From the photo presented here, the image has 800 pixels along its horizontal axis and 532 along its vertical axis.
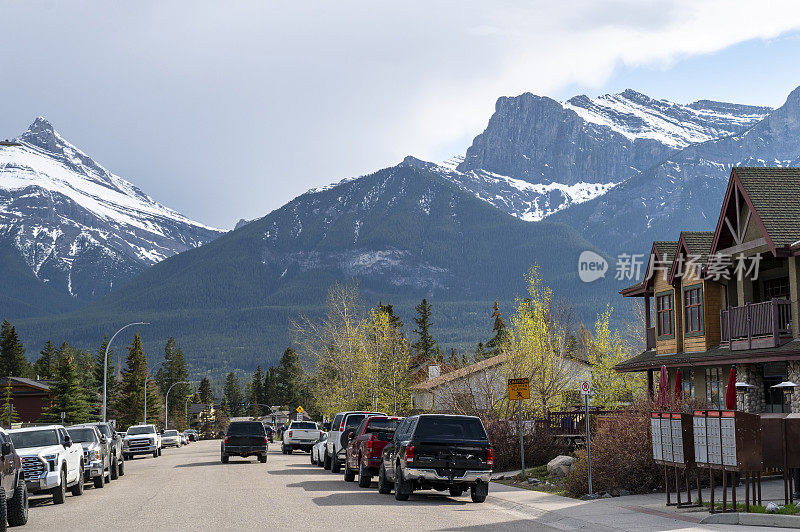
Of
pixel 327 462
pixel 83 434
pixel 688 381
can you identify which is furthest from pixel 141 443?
pixel 688 381

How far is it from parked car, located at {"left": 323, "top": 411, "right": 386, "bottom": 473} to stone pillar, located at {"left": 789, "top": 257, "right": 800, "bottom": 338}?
14049 mm

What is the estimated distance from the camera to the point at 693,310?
36.2 meters

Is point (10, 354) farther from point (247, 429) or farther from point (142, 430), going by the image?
point (247, 429)

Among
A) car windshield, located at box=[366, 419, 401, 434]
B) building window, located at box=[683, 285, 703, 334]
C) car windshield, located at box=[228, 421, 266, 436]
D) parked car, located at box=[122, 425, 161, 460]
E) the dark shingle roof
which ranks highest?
the dark shingle roof

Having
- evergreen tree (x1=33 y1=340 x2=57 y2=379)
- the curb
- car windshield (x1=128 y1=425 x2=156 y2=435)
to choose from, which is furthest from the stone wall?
evergreen tree (x1=33 y1=340 x2=57 y2=379)

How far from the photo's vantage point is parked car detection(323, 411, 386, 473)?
3509cm

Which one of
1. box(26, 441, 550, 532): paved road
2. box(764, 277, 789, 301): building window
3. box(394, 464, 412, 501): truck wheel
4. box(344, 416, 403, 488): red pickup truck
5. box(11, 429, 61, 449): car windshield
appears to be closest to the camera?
box(26, 441, 550, 532): paved road

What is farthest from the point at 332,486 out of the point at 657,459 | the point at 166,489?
the point at 657,459

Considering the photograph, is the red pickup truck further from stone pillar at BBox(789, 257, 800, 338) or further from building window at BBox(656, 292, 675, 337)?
building window at BBox(656, 292, 675, 337)

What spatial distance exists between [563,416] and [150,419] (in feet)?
308

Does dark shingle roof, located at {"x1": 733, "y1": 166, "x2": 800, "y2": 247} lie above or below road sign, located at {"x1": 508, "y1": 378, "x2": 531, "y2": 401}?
above

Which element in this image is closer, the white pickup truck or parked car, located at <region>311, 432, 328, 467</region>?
parked car, located at <region>311, 432, 328, 467</region>

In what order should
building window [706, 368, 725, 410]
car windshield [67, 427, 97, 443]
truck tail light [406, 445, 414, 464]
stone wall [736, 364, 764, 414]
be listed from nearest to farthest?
truck tail light [406, 445, 414, 464]
car windshield [67, 427, 97, 443]
stone wall [736, 364, 764, 414]
building window [706, 368, 725, 410]

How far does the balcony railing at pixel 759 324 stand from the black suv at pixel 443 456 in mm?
10902
